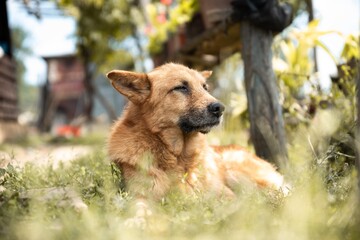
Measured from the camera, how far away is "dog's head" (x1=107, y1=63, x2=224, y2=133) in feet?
12.6

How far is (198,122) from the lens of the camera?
3.85m

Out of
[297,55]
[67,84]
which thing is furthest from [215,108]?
[67,84]

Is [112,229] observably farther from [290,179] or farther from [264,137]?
[264,137]

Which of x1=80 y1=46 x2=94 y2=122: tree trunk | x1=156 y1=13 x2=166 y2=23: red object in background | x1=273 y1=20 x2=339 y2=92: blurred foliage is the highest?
x1=273 y1=20 x2=339 y2=92: blurred foliage

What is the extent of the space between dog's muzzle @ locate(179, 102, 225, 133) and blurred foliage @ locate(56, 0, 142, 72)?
10.6 metres

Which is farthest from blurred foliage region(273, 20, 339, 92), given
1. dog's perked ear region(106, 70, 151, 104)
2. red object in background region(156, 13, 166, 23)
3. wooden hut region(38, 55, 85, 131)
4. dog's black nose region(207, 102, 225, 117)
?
wooden hut region(38, 55, 85, 131)

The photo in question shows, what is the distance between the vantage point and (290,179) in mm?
4078

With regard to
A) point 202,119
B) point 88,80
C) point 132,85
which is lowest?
point 88,80

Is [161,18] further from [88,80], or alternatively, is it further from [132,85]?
[132,85]

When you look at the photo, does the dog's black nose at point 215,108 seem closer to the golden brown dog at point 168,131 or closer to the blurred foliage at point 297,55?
the golden brown dog at point 168,131

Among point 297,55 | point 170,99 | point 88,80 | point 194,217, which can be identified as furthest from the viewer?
point 88,80

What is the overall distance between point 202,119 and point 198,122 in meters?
0.05

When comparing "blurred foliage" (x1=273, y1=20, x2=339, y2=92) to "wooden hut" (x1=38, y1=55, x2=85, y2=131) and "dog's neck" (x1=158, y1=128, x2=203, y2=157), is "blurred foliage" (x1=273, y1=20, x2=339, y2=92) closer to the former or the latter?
"dog's neck" (x1=158, y1=128, x2=203, y2=157)

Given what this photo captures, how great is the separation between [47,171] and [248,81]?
7.98 feet
